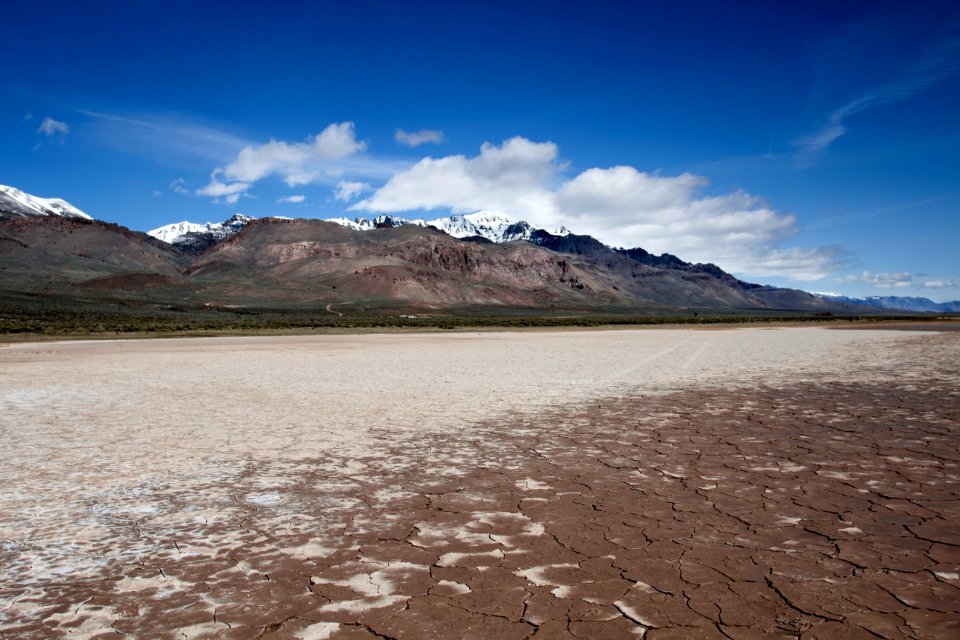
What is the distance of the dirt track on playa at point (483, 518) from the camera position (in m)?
3.83

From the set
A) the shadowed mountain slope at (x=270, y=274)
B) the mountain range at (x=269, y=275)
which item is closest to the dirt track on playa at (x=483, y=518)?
the mountain range at (x=269, y=275)

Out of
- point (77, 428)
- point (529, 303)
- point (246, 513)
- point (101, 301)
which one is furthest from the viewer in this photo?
point (529, 303)

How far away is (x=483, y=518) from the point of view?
5531 mm

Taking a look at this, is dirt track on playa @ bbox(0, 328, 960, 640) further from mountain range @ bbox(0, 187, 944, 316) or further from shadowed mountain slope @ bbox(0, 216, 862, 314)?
shadowed mountain slope @ bbox(0, 216, 862, 314)

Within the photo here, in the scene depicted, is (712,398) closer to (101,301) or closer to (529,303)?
(101,301)

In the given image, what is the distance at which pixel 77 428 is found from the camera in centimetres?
975

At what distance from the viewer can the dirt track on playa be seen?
3.83 meters

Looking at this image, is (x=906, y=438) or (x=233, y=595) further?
(x=906, y=438)

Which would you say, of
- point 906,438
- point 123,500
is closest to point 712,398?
point 906,438

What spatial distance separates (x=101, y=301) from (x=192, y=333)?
48.1m

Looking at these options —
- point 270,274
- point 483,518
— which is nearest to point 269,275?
point 270,274

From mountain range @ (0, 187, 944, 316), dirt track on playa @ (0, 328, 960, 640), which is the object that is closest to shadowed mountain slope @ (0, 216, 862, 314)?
mountain range @ (0, 187, 944, 316)

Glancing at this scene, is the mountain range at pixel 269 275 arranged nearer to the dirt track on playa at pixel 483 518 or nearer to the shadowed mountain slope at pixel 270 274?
the shadowed mountain slope at pixel 270 274

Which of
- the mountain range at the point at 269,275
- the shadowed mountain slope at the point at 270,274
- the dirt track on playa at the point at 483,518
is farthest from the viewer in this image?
the shadowed mountain slope at the point at 270,274
